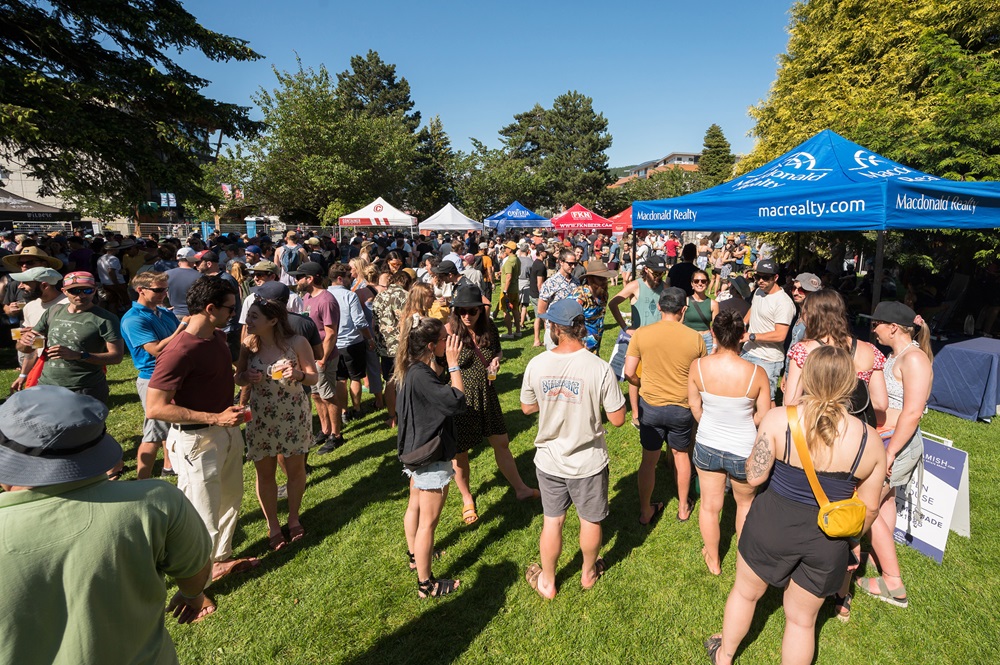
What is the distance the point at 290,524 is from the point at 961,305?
1227 centimetres

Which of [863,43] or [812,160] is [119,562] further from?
[863,43]

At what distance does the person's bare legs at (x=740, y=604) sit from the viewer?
246cm

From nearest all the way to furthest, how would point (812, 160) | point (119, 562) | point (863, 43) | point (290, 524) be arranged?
1. point (119, 562)
2. point (290, 524)
3. point (812, 160)
4. point (863, 43)

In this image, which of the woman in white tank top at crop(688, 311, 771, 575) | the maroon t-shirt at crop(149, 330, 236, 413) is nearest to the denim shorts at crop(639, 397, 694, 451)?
the woman in white tank top at crop(688, 311, 771, 575)

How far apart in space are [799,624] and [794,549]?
1.33ft

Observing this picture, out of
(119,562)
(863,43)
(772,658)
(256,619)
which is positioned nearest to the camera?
(119,562)

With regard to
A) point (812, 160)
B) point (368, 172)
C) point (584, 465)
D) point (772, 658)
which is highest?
point (368, 172)

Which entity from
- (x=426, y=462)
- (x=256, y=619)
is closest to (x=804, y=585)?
(x=426, y=462)

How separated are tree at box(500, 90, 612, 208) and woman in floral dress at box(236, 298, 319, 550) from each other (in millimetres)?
51542

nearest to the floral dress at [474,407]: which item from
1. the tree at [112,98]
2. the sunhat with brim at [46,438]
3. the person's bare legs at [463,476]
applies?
the person's bare legs at [463,476]

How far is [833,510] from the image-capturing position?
2.14m

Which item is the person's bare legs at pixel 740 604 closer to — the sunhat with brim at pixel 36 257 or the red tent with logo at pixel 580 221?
the sunhat with brim at pixel 36 257

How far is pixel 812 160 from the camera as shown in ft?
22.1

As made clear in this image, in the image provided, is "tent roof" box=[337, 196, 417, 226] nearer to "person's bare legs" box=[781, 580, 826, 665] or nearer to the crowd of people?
the crowd of people
